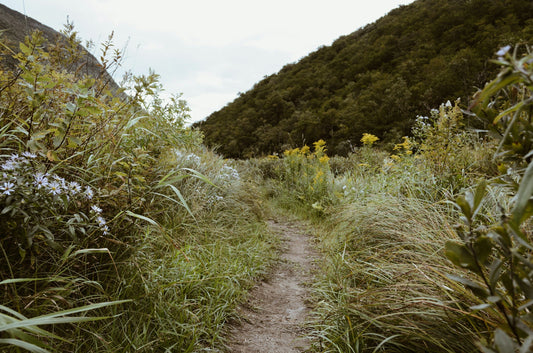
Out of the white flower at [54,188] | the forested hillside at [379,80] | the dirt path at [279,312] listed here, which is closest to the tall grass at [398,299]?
the dirt path at [279,312]

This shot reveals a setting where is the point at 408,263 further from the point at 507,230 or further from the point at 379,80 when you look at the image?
the point at 379,80

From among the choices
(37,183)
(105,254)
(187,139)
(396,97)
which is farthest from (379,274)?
(396,97)

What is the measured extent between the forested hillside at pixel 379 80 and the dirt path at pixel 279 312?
7.03m

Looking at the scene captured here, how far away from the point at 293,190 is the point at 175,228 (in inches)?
162

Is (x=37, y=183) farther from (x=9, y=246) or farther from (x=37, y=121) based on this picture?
(x=37, y=121)

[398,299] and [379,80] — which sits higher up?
[379,80]

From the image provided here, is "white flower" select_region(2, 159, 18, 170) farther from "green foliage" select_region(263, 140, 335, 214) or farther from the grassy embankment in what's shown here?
"green foliage" select_region(263, 140, 335, 214)

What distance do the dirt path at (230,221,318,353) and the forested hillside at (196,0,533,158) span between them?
7027 mm

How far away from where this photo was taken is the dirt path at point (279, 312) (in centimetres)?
165

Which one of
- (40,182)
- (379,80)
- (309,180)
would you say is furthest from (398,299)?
(379,80)

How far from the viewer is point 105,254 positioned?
1422 millimetres

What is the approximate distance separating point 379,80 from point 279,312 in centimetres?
1689

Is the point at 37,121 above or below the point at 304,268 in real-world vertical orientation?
above

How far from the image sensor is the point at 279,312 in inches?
81.0
